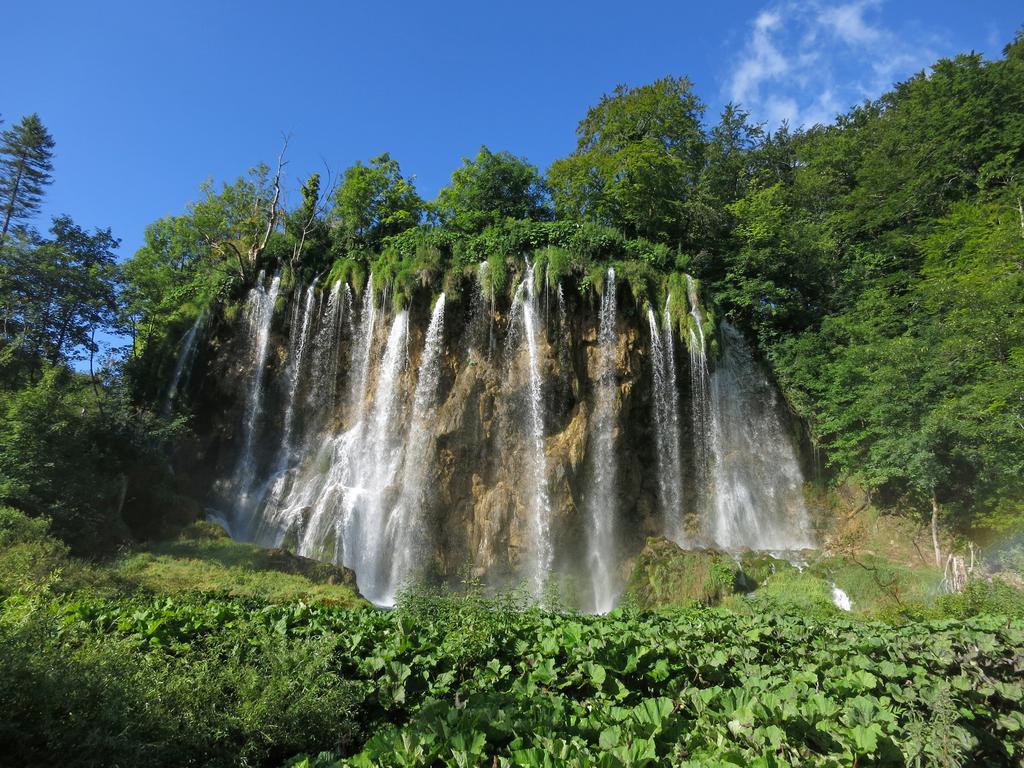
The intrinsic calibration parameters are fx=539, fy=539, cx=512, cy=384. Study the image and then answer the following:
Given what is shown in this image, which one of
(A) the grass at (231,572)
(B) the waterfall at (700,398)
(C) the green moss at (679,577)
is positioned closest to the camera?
(A) the grass at (231,572)

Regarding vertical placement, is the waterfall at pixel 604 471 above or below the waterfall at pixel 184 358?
below

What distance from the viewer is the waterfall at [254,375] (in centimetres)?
2230

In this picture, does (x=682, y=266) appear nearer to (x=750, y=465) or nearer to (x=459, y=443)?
(x=750, y=465)

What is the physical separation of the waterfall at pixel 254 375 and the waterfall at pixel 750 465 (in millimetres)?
18706

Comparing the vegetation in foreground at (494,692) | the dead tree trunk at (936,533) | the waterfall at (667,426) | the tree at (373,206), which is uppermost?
the tree at (373,206)

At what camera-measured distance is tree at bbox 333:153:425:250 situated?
27.8 metres

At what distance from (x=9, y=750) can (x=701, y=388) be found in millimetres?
21650

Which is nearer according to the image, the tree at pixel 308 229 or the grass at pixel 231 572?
the grass at pixel 231 572

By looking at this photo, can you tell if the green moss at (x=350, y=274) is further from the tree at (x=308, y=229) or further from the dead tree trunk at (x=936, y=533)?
the dead tree trunk at (x=936, y=533)

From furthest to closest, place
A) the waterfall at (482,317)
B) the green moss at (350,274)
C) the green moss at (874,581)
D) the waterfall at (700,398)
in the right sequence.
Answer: the green moss at (350,274) < the waterfall at (700,398) < the waterfall at (482,317) < the green moss at (874,581)

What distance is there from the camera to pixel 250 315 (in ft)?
83.3

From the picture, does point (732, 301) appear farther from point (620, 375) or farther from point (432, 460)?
point (432, 460)

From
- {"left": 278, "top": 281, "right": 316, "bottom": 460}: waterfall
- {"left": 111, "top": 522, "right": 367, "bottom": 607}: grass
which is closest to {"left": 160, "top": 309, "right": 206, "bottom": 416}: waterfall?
{"left": 278, "top": 281, "right": 316, "bottom": 460}: waterfall

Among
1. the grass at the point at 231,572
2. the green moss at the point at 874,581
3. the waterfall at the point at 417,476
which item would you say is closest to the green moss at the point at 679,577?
the green moss at the point at 874,581
